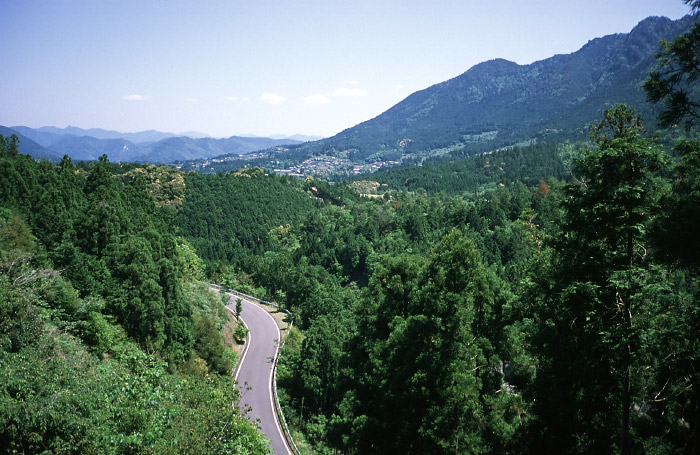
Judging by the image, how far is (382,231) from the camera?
61.1 m

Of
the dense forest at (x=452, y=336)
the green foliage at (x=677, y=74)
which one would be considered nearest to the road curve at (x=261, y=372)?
the dense forest at (x=452, y=336)

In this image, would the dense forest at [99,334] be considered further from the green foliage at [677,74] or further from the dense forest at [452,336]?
the green foliage at [677,74]

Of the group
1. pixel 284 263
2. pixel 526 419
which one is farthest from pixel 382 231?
pixel 526 419

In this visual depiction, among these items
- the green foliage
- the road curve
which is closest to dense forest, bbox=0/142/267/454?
the road curve

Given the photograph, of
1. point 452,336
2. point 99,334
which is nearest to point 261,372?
point 99,334

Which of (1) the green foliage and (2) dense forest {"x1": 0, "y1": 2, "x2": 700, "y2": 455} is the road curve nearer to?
(2) dense forest {"x1": 0, "y1": 2, "x2": 700, "y2": 455}

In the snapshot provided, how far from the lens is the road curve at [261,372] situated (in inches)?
920

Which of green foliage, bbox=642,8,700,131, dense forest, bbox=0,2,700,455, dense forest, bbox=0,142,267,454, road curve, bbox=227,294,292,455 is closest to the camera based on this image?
green foliage, bbox=642,8,700,131

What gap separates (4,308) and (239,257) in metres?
46.8

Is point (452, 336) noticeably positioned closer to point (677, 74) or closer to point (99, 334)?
point (677, 74)

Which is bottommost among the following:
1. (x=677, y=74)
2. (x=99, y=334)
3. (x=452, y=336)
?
(x=99, y=334)

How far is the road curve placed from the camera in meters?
23.4

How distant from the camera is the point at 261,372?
30.4m

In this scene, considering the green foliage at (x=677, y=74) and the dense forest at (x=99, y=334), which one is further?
the dense forest at (x=99, y=334)
